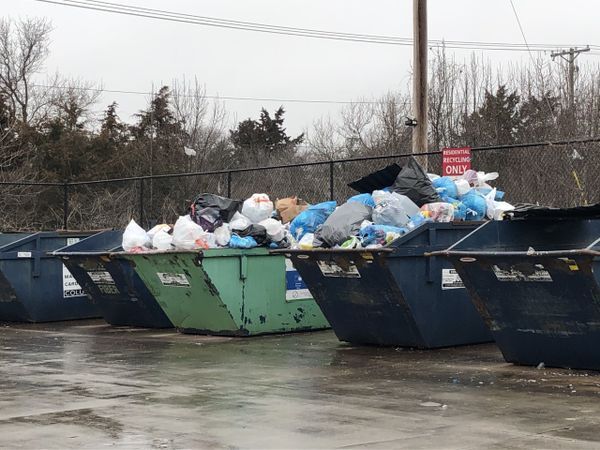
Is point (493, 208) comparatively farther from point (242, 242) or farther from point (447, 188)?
point (242, 242)

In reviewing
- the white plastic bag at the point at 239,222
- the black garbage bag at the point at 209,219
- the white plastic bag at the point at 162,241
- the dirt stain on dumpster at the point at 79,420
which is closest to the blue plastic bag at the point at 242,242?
the white plastic bag at the point at 239,222

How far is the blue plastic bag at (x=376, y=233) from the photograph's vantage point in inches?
405

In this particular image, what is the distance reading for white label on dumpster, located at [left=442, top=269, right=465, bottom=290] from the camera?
10.3 m

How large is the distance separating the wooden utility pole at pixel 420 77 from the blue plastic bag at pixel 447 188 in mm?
3941

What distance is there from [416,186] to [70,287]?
6.82 m

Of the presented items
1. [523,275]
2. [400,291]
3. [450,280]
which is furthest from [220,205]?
[523,275]

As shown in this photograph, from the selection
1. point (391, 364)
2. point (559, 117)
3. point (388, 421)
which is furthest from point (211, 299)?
point (559, 117)

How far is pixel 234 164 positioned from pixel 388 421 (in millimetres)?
38179

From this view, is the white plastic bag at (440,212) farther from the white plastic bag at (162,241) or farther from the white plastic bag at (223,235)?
the white plastic bag at (162,241)

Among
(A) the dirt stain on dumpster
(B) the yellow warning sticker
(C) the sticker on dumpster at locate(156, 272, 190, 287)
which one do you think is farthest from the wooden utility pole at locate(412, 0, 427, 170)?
(A) the dirt stain on dumpster

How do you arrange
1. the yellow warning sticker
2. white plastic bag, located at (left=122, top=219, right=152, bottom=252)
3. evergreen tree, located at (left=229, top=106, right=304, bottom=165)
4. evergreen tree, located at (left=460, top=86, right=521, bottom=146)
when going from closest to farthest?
1. the yellow warning sticker
2. white plastic bag, located at (left=122, top=219, right=152, bottom=252)
3. evergreen tree, located at (left=460, top=86, right=521, bottom=146)
4. evergreen tree, located at (left=229, top=106, right=304, bottom=165)

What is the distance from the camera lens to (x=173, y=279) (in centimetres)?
1216

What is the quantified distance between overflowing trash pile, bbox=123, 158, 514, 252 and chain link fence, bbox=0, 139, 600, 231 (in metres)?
1.44

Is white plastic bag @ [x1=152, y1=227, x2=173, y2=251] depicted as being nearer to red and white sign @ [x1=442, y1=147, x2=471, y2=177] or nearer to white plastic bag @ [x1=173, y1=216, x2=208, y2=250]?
white plastic bag @ [x1=173, y1=216, x2=208, y2=250]
